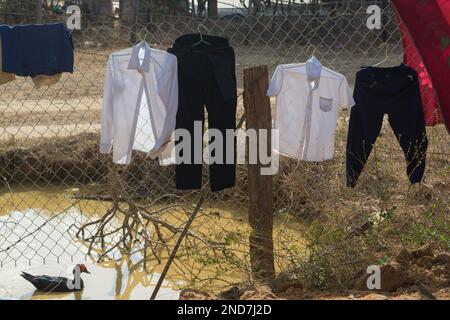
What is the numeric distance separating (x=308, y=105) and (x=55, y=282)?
7.96ft

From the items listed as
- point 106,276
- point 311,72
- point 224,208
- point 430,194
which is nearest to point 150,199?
point 224,208

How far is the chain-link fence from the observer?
481 centimetres

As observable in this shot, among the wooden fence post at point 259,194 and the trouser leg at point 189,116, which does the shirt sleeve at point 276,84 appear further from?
the trouser leg at point 189,116

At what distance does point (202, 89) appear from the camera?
3.98 meters

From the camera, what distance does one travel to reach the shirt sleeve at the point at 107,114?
13.1 feet

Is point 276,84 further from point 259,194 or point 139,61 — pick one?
point 139,61

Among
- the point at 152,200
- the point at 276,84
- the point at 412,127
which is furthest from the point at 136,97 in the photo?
the point at 152,200

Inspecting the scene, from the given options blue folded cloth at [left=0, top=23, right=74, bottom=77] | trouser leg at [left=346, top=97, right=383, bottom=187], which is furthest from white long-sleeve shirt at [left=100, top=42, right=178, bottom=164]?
trouser leg at [left=346, top=97, right=383, bottom=187]

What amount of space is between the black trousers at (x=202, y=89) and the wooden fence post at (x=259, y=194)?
0.19 m

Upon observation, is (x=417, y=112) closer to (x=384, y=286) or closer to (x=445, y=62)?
(x=445, y=62)

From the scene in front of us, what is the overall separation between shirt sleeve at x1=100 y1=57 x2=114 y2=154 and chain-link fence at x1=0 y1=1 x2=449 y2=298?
0.52 meters

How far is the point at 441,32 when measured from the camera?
3.98 meters

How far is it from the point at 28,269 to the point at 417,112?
3383 mm

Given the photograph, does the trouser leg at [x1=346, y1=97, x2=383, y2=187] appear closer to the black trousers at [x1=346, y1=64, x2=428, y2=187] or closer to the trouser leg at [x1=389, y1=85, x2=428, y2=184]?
the black trousers at [x1=346, y1=64, x2=428, y2=187]
